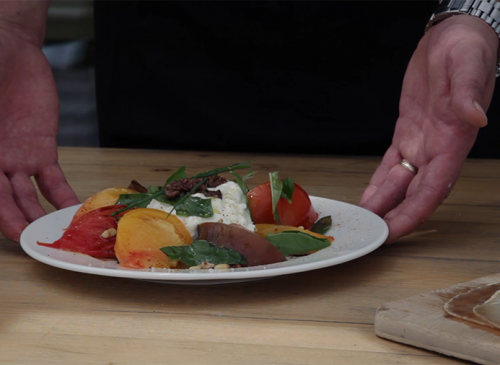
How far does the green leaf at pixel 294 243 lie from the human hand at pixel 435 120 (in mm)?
235

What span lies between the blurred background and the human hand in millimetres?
2351

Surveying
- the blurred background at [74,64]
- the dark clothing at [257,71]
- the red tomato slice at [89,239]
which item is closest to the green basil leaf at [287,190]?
the red tomato slice at [89,239]

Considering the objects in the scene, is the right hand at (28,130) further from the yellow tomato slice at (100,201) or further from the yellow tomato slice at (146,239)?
the yellow tomato slice at (146,239)

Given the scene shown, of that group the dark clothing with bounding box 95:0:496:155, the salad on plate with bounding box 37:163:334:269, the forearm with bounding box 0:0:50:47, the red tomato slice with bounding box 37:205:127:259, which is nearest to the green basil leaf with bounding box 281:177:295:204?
the salad on plate with bounding box 37:163:334:269

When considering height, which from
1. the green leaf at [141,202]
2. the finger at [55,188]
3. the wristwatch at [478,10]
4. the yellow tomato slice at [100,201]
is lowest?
the finger at [55,188]

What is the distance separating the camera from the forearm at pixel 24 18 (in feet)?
5.13

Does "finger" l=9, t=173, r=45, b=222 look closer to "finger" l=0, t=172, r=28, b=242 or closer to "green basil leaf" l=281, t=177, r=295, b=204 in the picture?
"finger" l=0, t=172, r=28, b=242

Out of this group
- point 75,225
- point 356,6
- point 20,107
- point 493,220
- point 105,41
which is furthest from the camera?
point 105,41

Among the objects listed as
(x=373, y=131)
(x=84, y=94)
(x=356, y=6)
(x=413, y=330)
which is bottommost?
(x=84, y=94)

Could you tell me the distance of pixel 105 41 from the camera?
88.6 inches

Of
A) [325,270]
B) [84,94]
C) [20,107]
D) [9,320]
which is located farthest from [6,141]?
[84,94]

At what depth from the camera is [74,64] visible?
370 cm

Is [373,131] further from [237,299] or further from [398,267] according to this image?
[237,299]

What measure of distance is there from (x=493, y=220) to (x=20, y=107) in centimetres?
113
